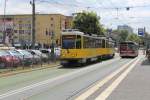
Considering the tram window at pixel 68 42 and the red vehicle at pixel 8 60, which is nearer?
the red vehicle at pixel 8 60

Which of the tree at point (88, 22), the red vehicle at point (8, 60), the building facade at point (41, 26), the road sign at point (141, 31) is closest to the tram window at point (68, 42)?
the red vehicle at point (8, 60)

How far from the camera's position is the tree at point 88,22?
89.9 meters

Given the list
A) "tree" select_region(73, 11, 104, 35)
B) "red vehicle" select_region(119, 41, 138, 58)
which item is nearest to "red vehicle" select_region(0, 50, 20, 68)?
"red vehicle" select_region(119, 41, 138, 58)

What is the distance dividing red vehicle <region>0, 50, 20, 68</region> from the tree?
53479 millimetres

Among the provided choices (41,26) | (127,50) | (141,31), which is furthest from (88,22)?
(141,31)

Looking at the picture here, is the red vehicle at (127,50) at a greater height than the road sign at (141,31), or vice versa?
the road sign at (141,31)

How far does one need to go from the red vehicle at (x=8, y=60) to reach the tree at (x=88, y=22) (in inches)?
2105

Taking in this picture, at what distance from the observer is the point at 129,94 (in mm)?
17172

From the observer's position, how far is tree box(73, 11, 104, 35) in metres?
89.9

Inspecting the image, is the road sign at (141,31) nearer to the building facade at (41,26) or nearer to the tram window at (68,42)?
the building facade at (41,26)

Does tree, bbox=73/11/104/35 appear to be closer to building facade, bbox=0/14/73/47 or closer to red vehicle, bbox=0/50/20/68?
building facade, bbox=0/14/73/47

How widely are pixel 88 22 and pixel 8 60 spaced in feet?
186

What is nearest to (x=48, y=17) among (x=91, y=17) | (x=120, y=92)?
(x=91, y=17)

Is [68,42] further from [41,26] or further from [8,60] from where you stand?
[41,26]
